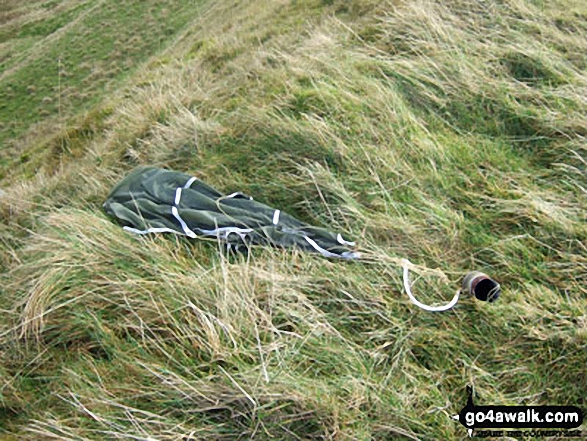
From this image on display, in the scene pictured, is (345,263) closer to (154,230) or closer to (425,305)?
(425,305)

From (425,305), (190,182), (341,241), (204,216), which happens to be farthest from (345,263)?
(190,182)

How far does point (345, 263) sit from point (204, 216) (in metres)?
1.01

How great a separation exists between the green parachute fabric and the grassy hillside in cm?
12

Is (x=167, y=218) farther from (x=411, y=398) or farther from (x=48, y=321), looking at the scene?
(x=411, y=398)

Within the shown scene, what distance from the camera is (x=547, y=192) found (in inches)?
127

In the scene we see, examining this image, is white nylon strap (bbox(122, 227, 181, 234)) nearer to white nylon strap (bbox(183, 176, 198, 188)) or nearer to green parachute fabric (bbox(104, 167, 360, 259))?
green parachute fabric (bbox(104, 167, 360, 259))

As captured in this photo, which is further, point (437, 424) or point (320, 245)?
point (320, 245)

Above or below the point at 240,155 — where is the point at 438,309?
below

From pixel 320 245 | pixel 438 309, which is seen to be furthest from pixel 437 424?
pixel 320 245

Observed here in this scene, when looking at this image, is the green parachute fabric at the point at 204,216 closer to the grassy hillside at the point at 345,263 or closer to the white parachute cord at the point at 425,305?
the grassy hillside at the point at 345,263

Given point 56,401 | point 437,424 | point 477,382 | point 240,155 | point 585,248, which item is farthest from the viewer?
point 240,155

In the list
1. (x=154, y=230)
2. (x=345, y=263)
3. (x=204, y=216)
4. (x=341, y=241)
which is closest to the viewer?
(x=345, y=263)

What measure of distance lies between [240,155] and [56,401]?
2.26 m

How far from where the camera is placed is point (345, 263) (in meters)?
2.98
